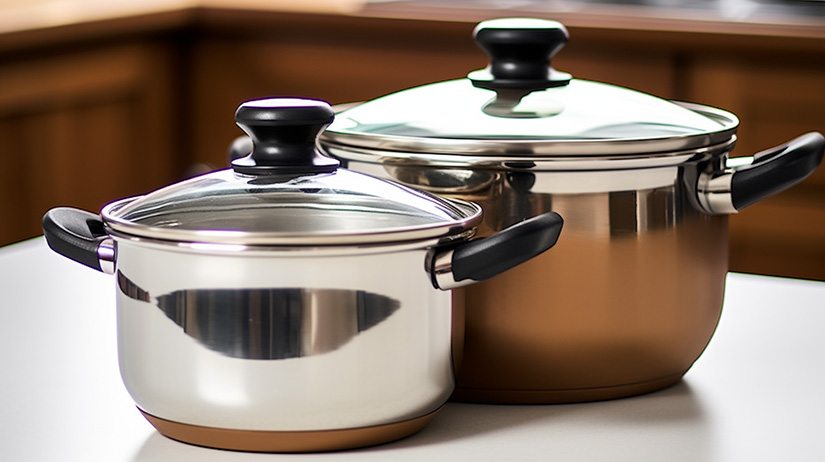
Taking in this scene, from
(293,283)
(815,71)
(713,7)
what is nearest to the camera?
(293,283)

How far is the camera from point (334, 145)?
2.49 ft

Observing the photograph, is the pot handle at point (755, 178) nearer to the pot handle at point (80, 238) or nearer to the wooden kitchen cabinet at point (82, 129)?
the pot handle at point (80, 238)

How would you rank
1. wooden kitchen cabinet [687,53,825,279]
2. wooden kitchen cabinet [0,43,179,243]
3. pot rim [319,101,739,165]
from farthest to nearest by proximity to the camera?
wooden kitchen cabinet [0,43,179,243]
wooden kitchen cabinet [687,53,825,279]
pot rim [319,101,739,165]

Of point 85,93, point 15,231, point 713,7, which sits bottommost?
point 15,231

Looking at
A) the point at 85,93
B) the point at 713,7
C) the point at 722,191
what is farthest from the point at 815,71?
the point at 722,191

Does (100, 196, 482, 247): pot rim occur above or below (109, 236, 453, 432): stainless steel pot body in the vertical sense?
above

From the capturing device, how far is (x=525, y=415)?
0.73 meters

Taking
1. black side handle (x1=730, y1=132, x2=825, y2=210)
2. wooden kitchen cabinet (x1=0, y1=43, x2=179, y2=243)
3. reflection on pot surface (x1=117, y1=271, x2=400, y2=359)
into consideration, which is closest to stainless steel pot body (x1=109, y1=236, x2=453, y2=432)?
reflection on pot surface (x1=117, y1=271, x2=400, y2=359)

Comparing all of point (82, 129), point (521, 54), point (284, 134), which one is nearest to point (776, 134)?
point (82, 129)

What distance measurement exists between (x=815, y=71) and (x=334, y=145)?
1727 millimetres

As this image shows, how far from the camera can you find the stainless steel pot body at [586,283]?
701 mm

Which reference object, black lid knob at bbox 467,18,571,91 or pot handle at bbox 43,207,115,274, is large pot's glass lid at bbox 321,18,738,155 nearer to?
black lid knob at bbox 467,18,571,91

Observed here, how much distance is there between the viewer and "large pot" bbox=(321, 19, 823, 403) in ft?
2.30

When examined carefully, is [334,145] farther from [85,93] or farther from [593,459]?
[85,93]
